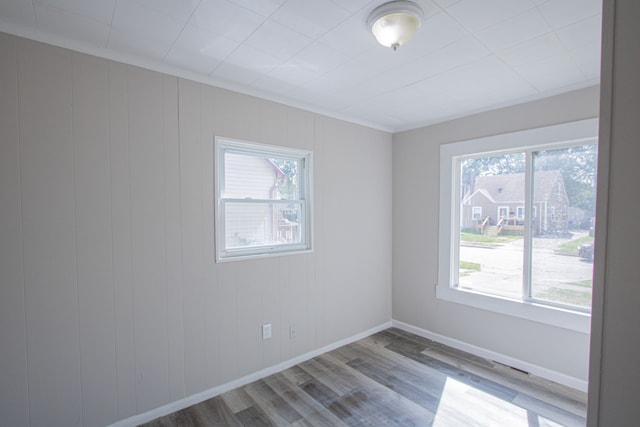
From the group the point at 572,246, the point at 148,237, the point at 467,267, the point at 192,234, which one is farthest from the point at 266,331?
the point at 572,246

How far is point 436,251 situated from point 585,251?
1311 millimetres

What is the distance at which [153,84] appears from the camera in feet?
7.23

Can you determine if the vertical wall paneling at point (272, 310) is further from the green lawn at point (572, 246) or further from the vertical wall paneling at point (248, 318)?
the green lawn at point (572, 246)

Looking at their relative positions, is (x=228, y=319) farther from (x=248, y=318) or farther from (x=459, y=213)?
(x=459, y=213)

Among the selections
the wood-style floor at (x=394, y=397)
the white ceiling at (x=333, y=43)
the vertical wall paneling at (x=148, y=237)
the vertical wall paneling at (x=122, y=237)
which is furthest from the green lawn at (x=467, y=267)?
the vertical wall paneling at (x=122, y=237)

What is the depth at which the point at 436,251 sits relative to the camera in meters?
3.52

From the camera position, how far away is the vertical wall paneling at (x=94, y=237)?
194 cm

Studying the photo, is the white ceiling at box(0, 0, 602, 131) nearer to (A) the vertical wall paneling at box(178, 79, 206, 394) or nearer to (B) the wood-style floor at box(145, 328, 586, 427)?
(A) the vertical wall paneling at box(178, 79, 206, 394)

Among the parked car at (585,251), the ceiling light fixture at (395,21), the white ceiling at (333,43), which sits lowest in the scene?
the parked car at (585,251)

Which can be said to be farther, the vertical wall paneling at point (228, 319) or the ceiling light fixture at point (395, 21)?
the vertical wall paneling at point (228, 319)

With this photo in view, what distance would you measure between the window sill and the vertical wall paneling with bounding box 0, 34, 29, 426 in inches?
141

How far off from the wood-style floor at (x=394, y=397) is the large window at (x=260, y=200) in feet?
3.81

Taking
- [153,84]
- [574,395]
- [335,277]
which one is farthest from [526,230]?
[153,84]

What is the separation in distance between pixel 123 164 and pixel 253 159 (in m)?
1.04
